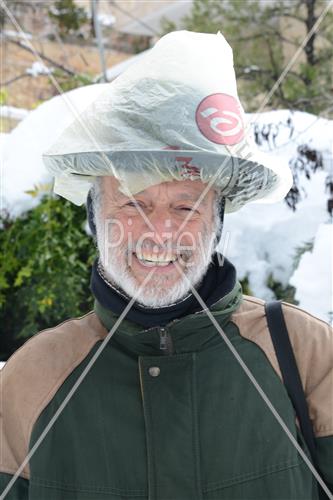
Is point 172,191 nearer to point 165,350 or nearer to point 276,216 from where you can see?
point 165,350

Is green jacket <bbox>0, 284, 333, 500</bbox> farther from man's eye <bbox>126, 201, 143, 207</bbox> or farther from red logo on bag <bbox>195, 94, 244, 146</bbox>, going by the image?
red logo on bag <bbox>195, 94, 244, 146</bbox>

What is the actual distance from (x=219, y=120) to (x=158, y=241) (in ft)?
1.10

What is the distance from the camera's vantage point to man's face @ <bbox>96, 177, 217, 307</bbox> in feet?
5.47

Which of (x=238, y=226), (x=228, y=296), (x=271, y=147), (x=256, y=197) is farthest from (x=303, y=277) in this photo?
(x=228, y=296)

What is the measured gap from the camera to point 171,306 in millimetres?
1665

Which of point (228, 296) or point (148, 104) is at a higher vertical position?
point (148, 104)

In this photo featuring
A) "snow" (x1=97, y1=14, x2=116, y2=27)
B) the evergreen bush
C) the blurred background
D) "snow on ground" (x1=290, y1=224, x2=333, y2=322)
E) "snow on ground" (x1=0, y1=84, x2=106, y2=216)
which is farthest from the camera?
"snow" (x1=97, y1=14, x2=116, y2=27)

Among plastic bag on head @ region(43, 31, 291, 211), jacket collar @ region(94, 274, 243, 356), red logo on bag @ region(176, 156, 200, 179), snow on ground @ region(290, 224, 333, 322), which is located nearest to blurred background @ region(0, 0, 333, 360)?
snow on ground @ region(290, 224, 333, 322)

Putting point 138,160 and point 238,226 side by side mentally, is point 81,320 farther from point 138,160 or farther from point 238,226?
point 238,226

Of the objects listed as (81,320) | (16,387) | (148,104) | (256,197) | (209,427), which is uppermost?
(148,104)

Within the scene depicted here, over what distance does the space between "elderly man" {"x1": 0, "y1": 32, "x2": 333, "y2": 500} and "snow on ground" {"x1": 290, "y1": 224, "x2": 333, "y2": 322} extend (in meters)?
1.22

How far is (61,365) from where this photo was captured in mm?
1656

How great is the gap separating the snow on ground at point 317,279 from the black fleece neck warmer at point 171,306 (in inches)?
48.6

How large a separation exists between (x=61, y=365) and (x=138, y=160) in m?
0.54
